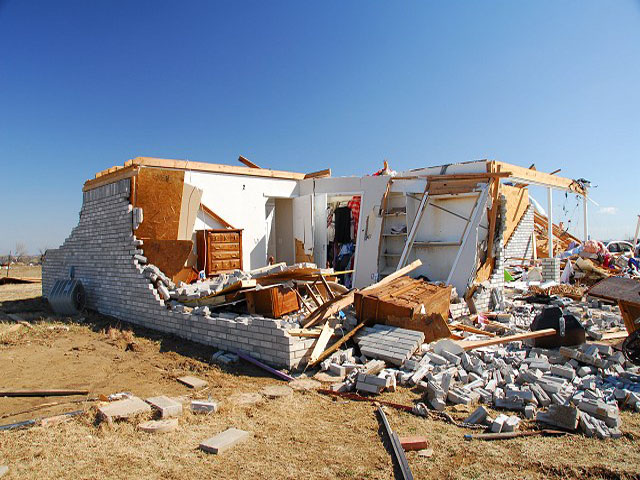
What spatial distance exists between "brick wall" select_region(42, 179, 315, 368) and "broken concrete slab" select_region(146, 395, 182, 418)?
171 centimetres

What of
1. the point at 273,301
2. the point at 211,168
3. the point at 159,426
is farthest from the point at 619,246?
the point at 159,426

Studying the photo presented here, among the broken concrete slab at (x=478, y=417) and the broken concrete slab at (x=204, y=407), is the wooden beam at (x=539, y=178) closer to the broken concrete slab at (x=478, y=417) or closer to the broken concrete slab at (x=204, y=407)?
the broken concrete slab at (x=478, y=417)

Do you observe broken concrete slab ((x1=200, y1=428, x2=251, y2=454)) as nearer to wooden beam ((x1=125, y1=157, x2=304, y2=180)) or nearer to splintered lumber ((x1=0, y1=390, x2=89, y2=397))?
splintered lumber ((x1=0, y1=390, x2=89, y2=397))

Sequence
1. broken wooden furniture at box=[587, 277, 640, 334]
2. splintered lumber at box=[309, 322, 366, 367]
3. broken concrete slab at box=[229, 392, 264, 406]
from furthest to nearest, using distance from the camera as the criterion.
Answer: splintered lumber at box=[309, 322, 366, 367] → broken wooden furniture at box=[587, 277, 640, 334] → broken concrete slab at box=[229, 392, 264, 406]

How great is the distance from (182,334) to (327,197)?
6073 mm

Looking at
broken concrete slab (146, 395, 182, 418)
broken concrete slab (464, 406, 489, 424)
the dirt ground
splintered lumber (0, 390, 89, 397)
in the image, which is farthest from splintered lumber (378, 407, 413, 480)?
splintered lumber (0, 390, 89, 397)

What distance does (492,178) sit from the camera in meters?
9.92

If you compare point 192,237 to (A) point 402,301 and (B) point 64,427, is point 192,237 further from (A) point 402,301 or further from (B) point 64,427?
(B) point 64,427

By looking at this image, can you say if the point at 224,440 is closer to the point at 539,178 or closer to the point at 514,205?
the point at 539,178

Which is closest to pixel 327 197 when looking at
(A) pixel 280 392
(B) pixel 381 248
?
(B) pixel 381 248

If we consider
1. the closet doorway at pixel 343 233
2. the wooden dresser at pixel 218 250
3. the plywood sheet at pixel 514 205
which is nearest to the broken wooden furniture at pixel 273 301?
the wooden dresser at pixel 218 250

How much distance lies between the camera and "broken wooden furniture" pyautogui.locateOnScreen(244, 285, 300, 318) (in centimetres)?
737

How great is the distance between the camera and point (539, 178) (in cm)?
1227

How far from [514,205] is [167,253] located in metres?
9.87
